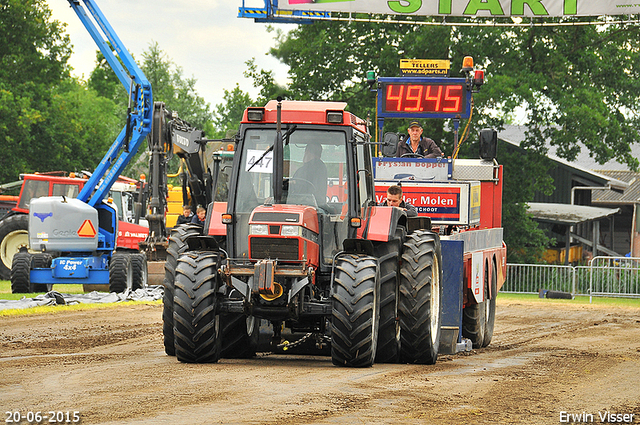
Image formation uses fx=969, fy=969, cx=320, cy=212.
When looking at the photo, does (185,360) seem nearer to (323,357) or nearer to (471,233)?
(323,357)

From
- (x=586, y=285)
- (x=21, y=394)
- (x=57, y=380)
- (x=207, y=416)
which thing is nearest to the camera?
(x=207, y=416)

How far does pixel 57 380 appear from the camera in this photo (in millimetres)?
8500

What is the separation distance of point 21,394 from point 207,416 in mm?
1810

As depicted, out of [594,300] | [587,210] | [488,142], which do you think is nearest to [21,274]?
[488,142]

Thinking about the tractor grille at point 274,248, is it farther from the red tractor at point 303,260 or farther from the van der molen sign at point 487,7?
the van der molen sign at point 487,7

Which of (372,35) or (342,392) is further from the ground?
(372,35)

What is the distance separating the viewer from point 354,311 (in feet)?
31.2

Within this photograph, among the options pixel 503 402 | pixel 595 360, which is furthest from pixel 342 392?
pixel 595 360

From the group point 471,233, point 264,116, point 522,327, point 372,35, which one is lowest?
point 522,327

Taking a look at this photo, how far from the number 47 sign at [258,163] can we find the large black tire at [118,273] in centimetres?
1239

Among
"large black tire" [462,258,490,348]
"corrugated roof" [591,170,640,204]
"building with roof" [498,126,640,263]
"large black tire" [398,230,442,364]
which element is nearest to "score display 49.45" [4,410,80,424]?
"large black tire" [398,230,442,364]

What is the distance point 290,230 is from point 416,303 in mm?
1742

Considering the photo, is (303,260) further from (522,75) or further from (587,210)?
(587,210)

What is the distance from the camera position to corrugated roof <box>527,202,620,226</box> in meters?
40.5
